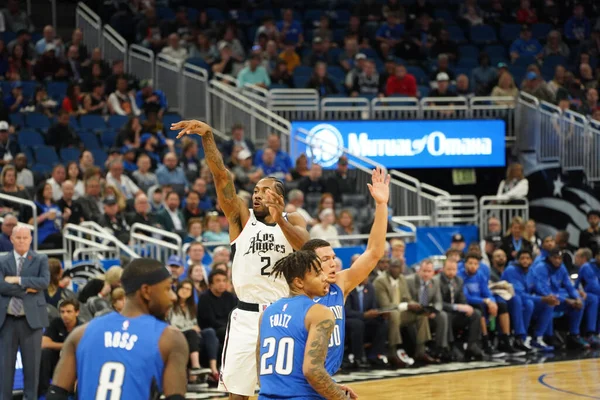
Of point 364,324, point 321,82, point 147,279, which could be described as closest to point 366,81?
point 321,82

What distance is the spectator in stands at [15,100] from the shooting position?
1808cm

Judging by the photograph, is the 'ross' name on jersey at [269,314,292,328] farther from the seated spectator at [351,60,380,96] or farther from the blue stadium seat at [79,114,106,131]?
the seated spectator at [351,60,380,96]

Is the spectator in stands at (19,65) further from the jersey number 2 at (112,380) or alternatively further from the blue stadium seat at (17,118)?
the jersey number 2 at (112,380)

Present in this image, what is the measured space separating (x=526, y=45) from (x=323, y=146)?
696 cm

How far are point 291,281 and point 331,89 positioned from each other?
15042mm

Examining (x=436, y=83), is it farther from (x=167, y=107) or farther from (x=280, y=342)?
(x=280, y=342)

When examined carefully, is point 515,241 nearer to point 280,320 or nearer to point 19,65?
point 19,65

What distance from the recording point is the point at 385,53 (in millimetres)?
22875

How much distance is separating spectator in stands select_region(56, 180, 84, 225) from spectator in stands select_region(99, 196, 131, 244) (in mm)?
300

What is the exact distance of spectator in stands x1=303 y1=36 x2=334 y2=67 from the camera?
72.1 feet

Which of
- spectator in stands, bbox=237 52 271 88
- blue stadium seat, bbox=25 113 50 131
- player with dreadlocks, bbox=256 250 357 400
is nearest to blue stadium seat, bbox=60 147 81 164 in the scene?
blue stadium seat, bbox=25 113 50 131

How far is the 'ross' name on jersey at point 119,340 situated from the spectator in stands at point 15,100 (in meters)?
13.8

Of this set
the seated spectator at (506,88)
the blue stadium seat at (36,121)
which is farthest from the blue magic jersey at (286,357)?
the seated spectator at (506,88)

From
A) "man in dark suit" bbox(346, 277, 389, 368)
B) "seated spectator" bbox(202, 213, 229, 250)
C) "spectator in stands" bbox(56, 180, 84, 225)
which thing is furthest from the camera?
"seated spectator" bbox(202, 213, 229, 250)
